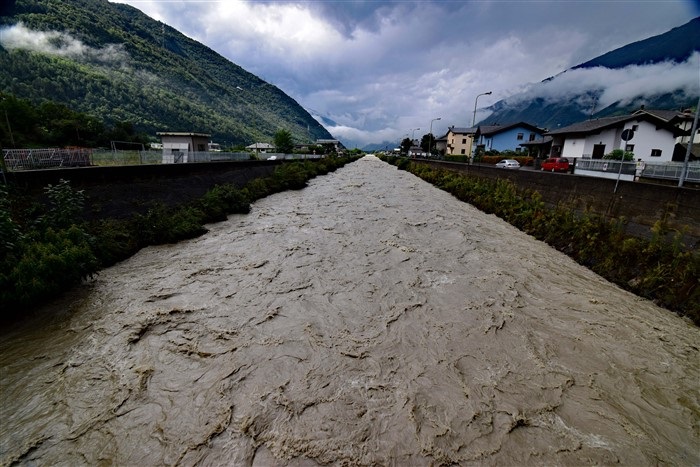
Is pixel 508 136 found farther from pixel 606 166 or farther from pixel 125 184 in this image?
pixel 125 184

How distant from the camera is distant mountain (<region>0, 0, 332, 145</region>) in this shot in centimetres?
7456

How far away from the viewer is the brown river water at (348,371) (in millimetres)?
3844

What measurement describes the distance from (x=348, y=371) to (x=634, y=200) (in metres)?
10.7

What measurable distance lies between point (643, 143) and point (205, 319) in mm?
47662

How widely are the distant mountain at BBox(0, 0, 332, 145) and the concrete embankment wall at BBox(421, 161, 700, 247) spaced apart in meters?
85.0

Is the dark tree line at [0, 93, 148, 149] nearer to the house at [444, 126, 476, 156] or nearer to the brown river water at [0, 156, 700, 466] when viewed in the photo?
the brown river water at [0, 156, 700, 466]

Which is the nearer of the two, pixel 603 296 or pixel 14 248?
pixel 14 248

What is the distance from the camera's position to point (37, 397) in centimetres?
443

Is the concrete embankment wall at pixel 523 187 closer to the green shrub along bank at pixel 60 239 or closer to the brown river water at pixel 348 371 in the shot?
the green shrub along bank at pixel 60 239

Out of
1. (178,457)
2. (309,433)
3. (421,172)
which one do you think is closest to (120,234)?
(178,457)

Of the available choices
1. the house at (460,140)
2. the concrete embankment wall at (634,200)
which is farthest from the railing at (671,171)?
the house at (460,140)

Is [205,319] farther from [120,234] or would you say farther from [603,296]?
[603,296]

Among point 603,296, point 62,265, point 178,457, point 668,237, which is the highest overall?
point 668,237

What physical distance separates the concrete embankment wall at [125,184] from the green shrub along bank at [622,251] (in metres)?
15.5
